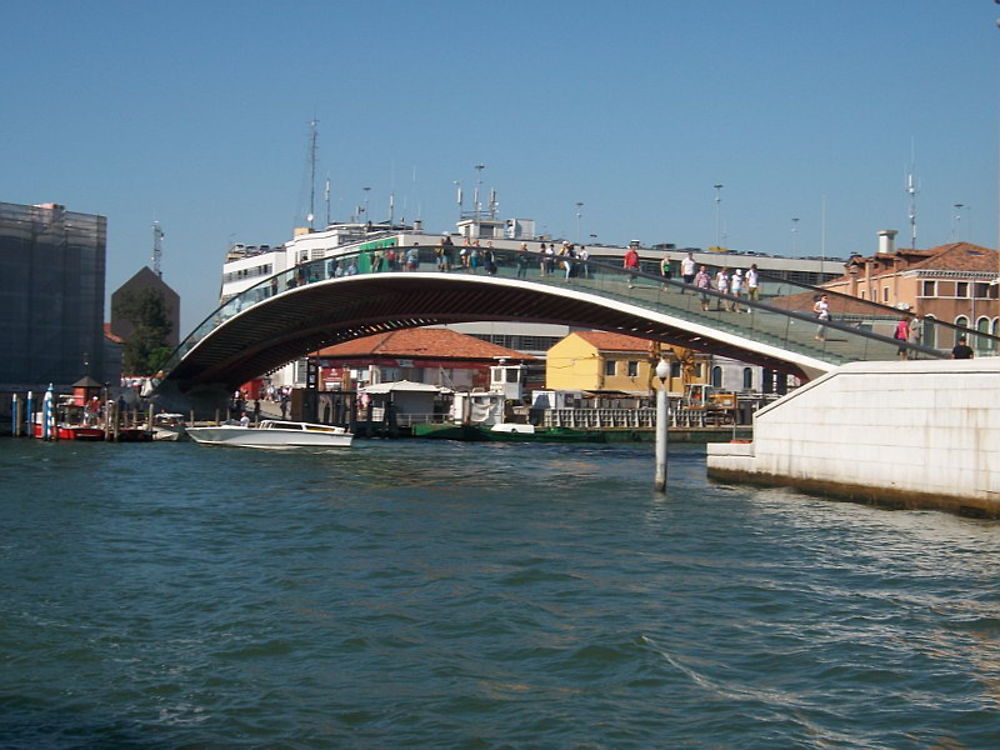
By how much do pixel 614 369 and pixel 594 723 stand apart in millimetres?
44118

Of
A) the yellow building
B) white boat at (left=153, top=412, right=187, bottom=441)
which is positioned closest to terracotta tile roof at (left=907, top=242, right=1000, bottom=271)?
the yellow building

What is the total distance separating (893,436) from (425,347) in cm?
3486

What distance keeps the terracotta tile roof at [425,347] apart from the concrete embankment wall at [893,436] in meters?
30.9

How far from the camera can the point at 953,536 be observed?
574 inches

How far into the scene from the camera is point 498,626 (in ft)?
32.9

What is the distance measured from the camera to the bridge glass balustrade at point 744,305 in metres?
19.8

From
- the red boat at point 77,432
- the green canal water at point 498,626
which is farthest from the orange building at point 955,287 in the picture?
the red boat at point 77,432

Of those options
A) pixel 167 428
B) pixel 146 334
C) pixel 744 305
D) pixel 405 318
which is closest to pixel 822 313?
pixel 744 305

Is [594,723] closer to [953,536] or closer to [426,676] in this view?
[426,676]

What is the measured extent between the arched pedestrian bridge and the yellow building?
11877mm

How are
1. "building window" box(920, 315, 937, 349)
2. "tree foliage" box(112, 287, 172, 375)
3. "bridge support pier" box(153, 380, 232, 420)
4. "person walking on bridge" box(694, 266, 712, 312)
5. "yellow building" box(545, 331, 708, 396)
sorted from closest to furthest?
"building window" box(920, 315, 937, 349) → "person walking on bridge" box(694, 266, 712, 312) → "bridge support pier" box(153, 380, 232, 420) → "yellow building" box(545, 331, 708, 396) → "tree foliage" box(112, 287, 172, 375)

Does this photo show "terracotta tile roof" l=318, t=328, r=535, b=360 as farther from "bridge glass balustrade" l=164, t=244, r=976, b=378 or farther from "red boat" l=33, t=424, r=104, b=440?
"bridge glass balustrade" l=164, t=244, r=976, b=378

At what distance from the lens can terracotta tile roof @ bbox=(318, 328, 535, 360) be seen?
50625 mm

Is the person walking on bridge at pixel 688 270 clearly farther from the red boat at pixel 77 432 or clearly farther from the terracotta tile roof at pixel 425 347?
the terracotta tile roof at pixel 425 347
